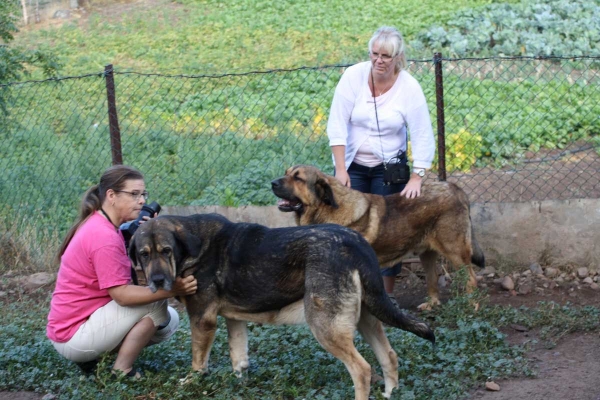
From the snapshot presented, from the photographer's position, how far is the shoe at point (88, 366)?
5.26 m

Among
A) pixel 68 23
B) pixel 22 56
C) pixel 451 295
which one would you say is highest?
pixel 68 23

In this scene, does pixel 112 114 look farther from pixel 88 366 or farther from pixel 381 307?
pixel 381 307

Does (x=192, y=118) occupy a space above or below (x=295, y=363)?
above

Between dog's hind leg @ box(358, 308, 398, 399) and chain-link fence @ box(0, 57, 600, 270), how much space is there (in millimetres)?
3810

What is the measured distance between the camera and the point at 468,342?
580cm

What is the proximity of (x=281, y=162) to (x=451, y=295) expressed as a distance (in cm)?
286

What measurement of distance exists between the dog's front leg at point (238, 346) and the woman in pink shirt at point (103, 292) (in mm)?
489

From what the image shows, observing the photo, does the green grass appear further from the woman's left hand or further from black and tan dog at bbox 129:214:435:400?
black and tan dog at bbox 129:214:435:400

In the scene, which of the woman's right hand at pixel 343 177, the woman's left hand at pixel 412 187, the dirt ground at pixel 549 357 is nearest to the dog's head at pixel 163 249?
the dirt ground at pixel 549 357

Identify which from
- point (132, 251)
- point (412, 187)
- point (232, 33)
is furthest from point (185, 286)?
point (232, 33)

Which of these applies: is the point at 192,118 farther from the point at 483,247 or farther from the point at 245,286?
the point at 245,286

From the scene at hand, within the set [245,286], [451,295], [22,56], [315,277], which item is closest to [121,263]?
[245,286]

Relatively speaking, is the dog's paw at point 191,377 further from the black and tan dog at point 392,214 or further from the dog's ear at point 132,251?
the black and tan dog at point 392,214

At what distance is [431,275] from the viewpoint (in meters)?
7.17
